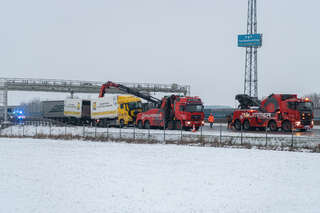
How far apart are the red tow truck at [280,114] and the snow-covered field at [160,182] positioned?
989cm

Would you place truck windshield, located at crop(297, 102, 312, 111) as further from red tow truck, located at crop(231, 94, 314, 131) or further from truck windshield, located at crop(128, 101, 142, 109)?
truck windshield, located at crop(128, 101, 142, 109)

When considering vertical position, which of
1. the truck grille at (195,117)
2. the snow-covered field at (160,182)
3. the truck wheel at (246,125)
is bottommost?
the snow-covered field at (160,182)

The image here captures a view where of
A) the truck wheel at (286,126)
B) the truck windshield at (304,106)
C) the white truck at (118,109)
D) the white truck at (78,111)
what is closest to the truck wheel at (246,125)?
the truck wheel at (286,126)

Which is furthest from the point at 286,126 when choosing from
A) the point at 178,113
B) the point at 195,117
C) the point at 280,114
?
the point at 178,113

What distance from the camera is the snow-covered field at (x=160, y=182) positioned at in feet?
31.5

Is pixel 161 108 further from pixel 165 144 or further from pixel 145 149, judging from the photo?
pixel 145 149

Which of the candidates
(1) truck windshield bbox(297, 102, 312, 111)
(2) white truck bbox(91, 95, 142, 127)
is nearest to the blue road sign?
(2) white truck bbox(91, 95, 142, 127)

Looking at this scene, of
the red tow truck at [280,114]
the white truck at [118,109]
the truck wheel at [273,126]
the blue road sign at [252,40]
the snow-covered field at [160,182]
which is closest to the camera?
the snow-covered field at [160,182]

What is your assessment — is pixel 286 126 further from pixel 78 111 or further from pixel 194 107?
pixel 78 111

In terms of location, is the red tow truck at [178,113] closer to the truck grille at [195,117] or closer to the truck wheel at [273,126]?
the truck grille at [195,117]

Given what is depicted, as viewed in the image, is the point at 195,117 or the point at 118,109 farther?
the point at 118,109

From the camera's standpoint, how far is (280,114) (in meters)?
28.8

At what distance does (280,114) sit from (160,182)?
1901 centimetres

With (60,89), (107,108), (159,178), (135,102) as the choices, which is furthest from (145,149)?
(60,89)
